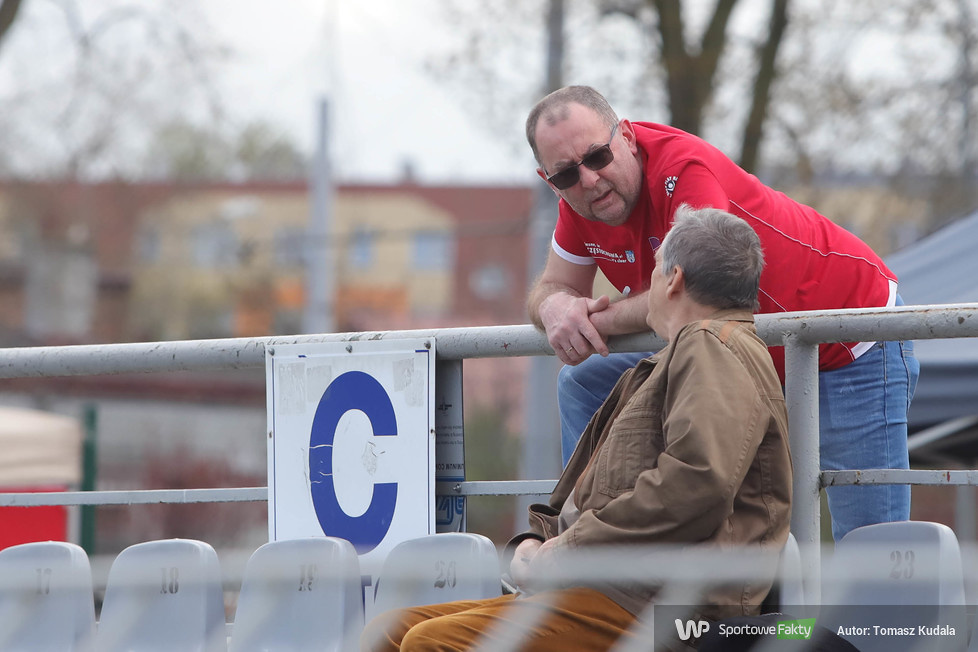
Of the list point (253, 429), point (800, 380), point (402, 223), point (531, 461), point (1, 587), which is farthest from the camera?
point (402, 223)

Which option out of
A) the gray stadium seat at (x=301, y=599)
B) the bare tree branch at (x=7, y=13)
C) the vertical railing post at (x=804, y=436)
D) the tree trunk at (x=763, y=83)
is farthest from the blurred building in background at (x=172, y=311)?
the vertical railing post at (x=804, y=436)

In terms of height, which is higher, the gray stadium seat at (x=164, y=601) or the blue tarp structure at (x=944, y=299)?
the blue tarp structure at (x=944, y=299)

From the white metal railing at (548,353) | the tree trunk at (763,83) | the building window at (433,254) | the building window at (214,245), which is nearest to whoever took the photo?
the white metal railing at (548,353)

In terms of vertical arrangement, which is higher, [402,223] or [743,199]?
[402,223]

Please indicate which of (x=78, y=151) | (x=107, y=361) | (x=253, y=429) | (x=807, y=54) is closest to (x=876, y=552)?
(x=107, y=361)

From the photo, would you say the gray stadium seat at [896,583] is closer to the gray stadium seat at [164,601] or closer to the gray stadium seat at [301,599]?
the gray stadium seat at [301,599]

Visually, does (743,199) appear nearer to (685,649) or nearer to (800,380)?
(800,380)

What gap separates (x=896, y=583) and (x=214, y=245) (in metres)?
31.8

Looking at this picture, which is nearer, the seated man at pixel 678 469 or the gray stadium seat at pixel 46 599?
the seated man at pixel 678 469

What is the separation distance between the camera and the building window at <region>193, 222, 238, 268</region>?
→ 101 ft

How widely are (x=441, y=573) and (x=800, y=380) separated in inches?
36.0

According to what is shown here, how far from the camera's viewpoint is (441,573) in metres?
2.85

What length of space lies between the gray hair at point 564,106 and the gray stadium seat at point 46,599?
161 cm

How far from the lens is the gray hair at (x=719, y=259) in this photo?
100 inches
